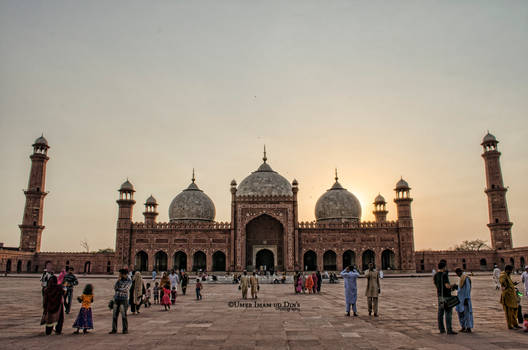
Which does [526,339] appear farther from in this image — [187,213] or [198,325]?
[187,213]

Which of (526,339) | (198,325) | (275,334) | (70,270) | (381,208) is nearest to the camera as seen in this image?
(526,339)

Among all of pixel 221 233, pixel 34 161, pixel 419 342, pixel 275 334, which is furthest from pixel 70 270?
pixel 34 161

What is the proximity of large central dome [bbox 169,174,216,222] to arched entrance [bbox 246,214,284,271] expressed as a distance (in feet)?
22.7

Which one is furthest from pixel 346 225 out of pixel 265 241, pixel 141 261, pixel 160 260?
pixel 141 261

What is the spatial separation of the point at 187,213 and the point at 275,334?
34979 millimetres

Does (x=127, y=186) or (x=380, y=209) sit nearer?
(x=127, y=186)

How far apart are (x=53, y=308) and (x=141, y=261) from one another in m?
31.9

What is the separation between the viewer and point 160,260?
122ft

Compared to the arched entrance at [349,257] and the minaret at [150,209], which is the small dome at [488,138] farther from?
the minaret at [150,209]

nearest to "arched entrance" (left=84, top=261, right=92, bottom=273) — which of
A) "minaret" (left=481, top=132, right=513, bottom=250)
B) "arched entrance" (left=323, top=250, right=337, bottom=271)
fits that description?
"arched entrance" (left=323, top=250, right=337, bottom=271)

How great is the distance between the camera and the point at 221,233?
35375mm

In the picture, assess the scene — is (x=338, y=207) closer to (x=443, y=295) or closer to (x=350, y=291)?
(x=350, y=291)

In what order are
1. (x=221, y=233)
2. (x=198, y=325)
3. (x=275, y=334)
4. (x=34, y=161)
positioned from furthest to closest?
1. (x=34, y=161)
2. (x=221, y=233)
3. (x=198, y=325)
4. (x=275, y=334)

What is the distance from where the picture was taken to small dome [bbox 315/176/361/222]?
1576 inches
